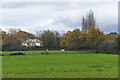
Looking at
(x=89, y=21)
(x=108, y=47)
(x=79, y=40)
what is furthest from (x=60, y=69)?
(x=89, y=21)

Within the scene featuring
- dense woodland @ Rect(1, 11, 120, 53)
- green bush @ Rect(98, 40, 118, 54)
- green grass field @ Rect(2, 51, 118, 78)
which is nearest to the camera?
green grass field @ Rect(2, 51, 118, 78)

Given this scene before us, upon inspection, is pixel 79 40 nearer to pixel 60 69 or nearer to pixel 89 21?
pixel 89 21

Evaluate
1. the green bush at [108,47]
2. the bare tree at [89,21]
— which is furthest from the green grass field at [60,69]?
the bare tree at [89,21]

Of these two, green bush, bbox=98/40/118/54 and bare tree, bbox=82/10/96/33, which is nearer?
green bush, bbox=98/40/118/54

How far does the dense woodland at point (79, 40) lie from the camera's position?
59.3 meters

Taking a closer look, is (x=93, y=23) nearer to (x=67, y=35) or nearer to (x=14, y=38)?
(x=67, y=35)

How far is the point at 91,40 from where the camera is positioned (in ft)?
224

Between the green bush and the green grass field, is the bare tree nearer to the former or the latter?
the green bush

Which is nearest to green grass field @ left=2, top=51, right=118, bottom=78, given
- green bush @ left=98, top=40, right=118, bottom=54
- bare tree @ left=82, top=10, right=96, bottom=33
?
green bush @ left=98, top=40, right=118, bottom=54

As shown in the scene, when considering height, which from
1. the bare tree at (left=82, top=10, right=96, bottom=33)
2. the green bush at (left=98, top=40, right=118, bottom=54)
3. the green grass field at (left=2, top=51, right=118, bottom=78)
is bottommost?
the green grass field at (left=2, top=51, right=118, bottom=78)

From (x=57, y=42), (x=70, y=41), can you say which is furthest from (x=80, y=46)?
(x=57, y=42)

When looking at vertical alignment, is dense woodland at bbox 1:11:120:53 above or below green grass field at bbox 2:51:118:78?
above

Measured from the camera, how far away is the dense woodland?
59278 millimetres

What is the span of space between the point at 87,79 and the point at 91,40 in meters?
58.1
